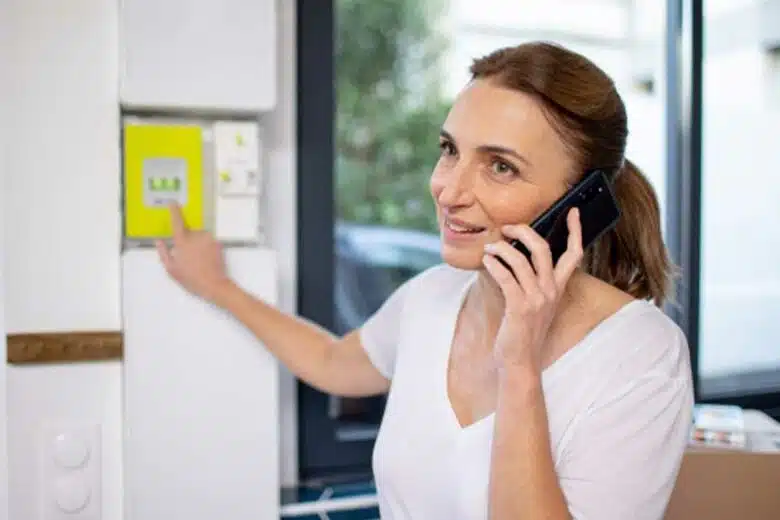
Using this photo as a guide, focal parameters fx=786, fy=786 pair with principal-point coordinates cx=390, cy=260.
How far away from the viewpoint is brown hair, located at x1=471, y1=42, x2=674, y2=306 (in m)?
0.99

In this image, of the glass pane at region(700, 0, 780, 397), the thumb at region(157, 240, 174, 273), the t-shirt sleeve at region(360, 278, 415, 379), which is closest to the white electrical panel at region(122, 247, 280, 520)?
the thumb at region(157, 240, 174, 273)

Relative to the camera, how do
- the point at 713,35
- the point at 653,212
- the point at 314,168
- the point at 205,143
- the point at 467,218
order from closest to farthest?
the point at 467,218 < the point at 653,212 < the point at 205,143 < the point at 314,168 < the point at 713,35

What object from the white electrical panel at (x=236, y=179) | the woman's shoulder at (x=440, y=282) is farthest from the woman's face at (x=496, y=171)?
the white electrical panel at (x=236, y=179)

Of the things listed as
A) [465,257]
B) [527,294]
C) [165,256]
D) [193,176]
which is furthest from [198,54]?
[527,294]

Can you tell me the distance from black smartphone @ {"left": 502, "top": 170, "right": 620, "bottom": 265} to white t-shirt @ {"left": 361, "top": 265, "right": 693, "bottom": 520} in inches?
4.6

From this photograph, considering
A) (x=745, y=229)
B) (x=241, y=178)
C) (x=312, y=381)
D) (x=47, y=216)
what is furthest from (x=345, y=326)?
(x=745, y=229)

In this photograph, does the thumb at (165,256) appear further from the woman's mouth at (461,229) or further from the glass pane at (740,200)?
the glass pane at (740,200)

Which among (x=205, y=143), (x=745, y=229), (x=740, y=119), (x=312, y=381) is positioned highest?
(x=740, y=119)

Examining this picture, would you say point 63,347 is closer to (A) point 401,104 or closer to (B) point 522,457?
(B) point 522,457

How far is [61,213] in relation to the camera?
1.18 meters

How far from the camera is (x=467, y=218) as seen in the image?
101 centimetres

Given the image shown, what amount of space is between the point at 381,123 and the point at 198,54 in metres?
0.54

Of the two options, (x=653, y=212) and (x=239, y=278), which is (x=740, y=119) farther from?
(x=239, y=278)

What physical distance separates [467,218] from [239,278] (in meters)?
0.42
